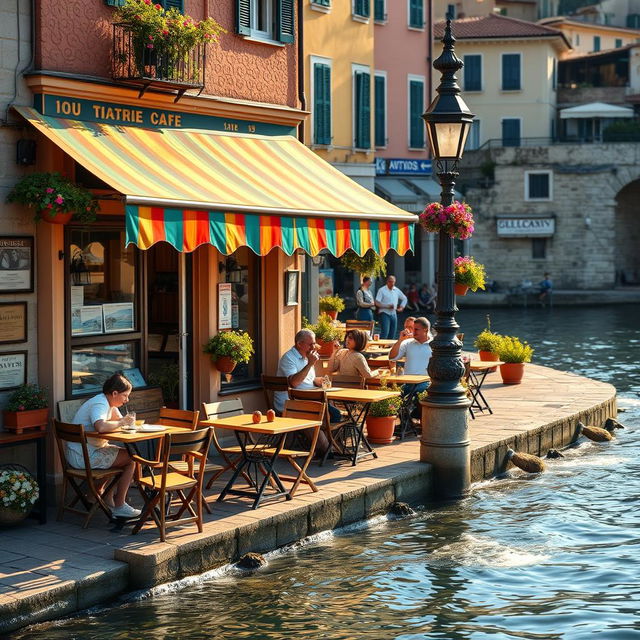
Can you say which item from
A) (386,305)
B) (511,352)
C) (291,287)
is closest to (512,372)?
(511,352)

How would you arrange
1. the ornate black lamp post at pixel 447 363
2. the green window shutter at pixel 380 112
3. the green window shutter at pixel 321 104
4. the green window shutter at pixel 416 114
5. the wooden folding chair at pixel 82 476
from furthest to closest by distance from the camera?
the green window shutter at pixel 416 114
the green window shutter at pixel 380 112
the green window shutter at pixel 321 104
the ornate black lamp post at pixel 447 363
the wooden folding chair at pixel 82 476

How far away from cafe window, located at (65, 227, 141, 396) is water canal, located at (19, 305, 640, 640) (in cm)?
279

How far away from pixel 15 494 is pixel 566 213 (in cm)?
4314

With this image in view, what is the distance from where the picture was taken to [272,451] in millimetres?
10477

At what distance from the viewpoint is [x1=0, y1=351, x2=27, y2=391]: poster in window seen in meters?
10.2

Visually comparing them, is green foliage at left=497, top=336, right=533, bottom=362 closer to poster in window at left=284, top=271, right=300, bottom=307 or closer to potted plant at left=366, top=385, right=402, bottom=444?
potted plant at left=366, top=385, right=402, bottom=444

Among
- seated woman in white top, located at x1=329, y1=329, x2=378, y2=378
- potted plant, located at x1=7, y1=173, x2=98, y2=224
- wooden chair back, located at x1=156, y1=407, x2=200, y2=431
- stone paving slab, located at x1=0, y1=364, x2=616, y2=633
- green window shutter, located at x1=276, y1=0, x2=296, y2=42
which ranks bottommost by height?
stone paving slab, located at x1=0, y1=364, x2=616, y2=633

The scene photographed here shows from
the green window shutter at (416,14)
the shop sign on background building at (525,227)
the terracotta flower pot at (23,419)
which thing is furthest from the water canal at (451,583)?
the shop sign on background building at (525,227)

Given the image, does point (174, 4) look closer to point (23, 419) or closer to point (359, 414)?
point (359, 414)

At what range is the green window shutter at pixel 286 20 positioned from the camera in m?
14.0

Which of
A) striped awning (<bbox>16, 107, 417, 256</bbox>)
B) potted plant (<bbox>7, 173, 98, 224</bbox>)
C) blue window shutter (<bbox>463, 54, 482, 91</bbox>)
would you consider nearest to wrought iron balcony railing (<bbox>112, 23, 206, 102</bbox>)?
striped awning (<bbox>16, 107, 417, 256</bbox>)

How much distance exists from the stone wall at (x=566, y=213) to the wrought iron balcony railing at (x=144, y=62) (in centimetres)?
3868

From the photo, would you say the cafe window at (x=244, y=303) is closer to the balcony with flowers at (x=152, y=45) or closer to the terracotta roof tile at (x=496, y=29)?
the balcony with flowers at (x=152, y=45)

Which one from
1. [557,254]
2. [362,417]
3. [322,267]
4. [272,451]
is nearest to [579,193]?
[557,254]
